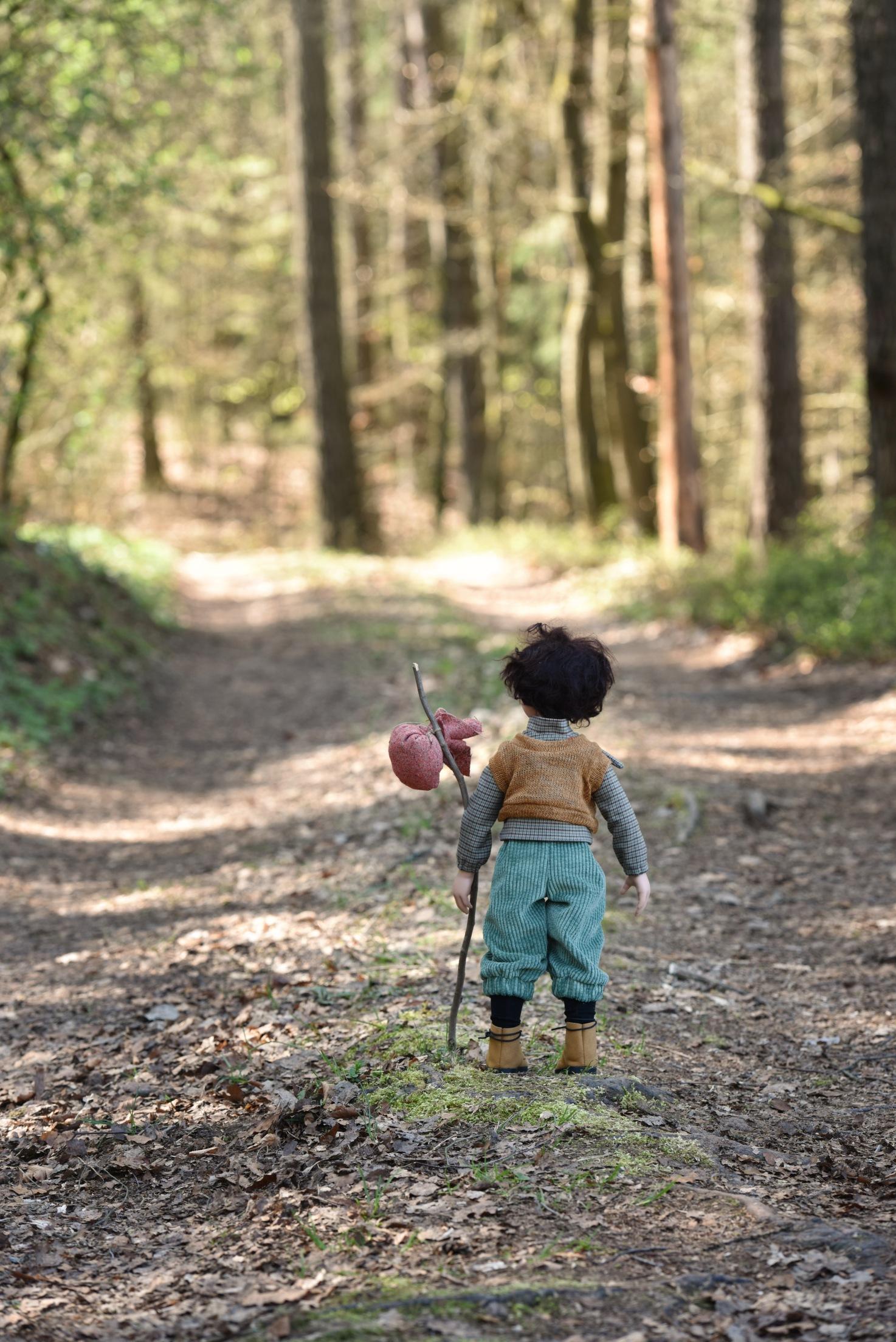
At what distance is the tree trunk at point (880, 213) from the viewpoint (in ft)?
36.4

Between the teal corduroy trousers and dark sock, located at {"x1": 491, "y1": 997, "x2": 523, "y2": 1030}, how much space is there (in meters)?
0.02

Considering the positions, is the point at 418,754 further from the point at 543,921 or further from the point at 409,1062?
the point at 409,1062

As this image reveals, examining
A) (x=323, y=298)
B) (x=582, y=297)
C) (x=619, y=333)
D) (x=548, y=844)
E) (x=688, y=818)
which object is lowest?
(x=688, y=818)

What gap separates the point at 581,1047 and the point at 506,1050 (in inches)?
9.3

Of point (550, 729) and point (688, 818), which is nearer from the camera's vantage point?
point (550, 729)

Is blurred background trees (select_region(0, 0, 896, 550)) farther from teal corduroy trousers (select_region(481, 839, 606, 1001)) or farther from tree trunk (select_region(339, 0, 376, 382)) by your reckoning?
teal corduroy trousers (select_region(481, 839, 606, 1001))

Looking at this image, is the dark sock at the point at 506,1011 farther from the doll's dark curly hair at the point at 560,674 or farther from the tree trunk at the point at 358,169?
the tree trunk at the point at 358,169

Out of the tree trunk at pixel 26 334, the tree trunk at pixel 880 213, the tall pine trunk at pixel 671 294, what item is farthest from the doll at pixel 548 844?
the tall pine trunk at pixel 671 294

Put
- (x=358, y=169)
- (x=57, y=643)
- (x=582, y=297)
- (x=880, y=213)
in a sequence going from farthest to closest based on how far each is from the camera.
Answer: (x=358, y=169)
(x=582, y=297)
(x=880, y=213)
(x=57, y=643)

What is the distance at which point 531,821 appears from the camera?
12.8ft

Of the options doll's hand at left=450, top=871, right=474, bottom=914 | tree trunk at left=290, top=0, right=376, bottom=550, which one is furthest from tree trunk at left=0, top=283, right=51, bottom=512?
doll's hand at left=450, top=871, right=474, bottom=914

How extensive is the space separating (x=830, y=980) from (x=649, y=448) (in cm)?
1772

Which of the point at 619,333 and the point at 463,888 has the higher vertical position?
the point at 619,333

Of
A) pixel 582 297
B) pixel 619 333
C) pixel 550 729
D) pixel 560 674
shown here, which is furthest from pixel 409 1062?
pixel 582 297
